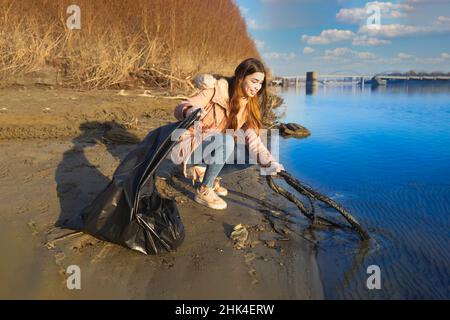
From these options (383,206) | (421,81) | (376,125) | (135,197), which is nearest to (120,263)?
(135,197)

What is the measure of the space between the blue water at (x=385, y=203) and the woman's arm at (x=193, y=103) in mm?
1569

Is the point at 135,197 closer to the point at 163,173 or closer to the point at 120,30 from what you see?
the point at 163,173

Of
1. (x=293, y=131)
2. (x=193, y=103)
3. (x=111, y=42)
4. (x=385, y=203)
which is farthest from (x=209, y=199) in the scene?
(x=111, y=42)

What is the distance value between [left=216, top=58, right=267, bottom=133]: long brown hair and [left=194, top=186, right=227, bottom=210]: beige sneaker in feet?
2.19

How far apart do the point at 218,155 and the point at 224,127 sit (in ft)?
1.04

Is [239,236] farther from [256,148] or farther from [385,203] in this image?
[385,203]

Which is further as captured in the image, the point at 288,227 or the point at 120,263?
the point at 288,227

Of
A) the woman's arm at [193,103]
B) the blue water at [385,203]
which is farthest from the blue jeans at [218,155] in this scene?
the blue water at [385,203]

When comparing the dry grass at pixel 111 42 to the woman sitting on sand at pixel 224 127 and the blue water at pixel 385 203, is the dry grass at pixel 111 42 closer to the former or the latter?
the blue water at pixel 385 203

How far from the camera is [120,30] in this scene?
12.4 metres

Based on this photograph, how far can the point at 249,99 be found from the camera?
3.63m

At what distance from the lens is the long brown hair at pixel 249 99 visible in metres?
3.42

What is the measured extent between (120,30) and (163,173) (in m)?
9.31

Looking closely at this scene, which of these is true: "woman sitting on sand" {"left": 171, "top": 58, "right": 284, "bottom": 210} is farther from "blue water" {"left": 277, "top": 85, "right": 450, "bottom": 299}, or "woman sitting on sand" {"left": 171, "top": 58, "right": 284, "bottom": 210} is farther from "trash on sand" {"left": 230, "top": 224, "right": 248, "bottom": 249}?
"blue water" {"left": 277, "top": 85, "right": 450, "bottom": 299}
